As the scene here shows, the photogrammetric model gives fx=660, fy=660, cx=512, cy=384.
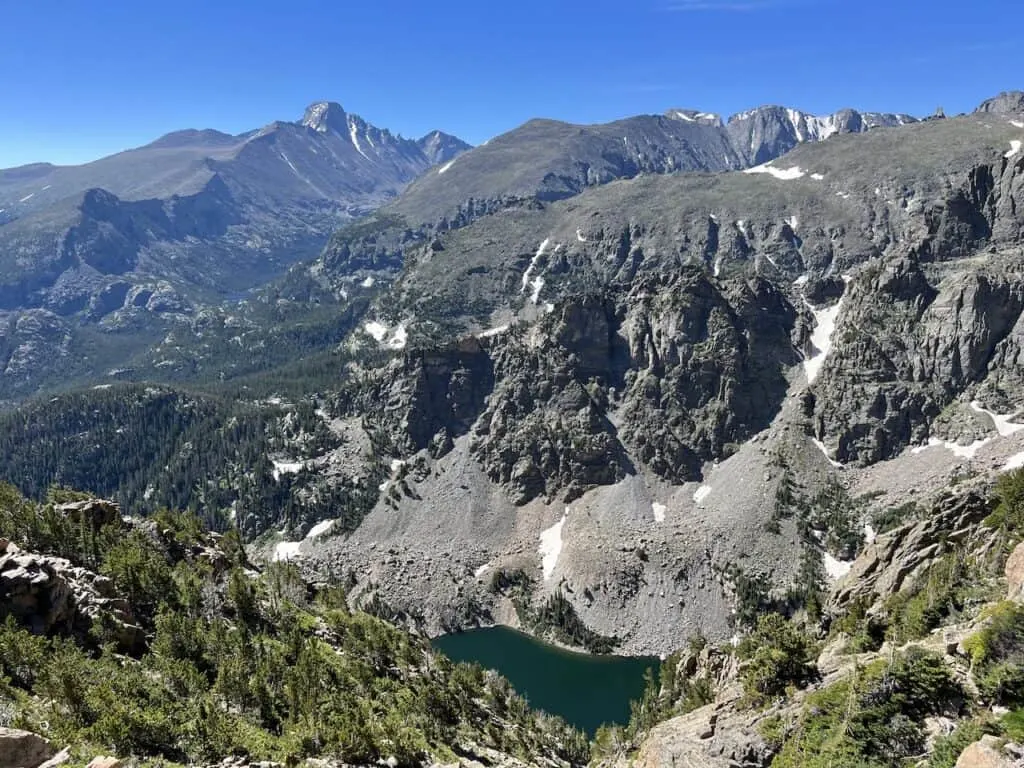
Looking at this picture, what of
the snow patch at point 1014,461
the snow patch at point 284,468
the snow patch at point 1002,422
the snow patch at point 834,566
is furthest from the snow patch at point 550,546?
the snow patch at point 1002,422

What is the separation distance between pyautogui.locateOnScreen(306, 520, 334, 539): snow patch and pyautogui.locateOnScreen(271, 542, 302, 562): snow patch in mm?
3640

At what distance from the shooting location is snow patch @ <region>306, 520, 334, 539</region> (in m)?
166

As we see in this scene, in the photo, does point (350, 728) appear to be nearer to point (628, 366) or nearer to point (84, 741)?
point (84, 741)

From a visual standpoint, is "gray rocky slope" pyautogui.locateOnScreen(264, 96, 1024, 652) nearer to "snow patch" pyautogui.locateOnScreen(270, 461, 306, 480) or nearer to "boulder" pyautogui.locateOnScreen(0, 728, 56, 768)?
"snow patch" pyautogui.locateOnScreen(270, 461, 306, 480)

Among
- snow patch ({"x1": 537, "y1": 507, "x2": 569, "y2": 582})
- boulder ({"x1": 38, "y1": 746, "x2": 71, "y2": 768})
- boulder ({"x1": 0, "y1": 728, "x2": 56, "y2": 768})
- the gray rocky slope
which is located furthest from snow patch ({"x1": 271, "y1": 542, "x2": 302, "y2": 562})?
boulder ({"x1": 0, "y1": 728, "x2": 56, "y2": 768})

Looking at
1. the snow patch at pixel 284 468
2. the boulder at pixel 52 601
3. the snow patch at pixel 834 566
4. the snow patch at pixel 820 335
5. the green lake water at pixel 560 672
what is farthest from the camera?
the snow patch at pixel 284 468

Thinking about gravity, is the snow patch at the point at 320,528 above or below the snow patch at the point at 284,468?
below

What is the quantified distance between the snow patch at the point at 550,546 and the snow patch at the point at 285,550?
60824 millimetres

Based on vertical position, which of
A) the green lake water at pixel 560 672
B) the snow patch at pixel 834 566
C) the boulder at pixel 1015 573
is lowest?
the green lake water at pixel 560 672

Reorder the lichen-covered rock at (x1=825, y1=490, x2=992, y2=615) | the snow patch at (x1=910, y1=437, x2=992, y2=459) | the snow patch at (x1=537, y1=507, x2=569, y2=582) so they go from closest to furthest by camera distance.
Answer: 1. the lichen-covered rock at (x1=825, y1=490, x2=992, y2=615)
2. the snow patch at (x1=910, y1=437, x2=992, y2=459)
3. the snow patch at (x1=537, y1=507, x2=569, y2=582)

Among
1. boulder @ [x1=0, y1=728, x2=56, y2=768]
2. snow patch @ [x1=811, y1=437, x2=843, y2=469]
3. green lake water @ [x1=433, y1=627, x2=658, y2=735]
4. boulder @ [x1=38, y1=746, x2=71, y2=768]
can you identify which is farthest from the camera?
snow patch @ [x1=811, y1=437, x2=843, y2=469]

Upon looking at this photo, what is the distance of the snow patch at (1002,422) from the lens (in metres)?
→ 140

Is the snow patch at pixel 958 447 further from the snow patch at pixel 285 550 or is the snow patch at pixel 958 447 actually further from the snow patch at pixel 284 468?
the snow patch at pixel 284 468

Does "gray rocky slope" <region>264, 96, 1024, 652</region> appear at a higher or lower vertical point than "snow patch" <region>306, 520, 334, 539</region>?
higher
